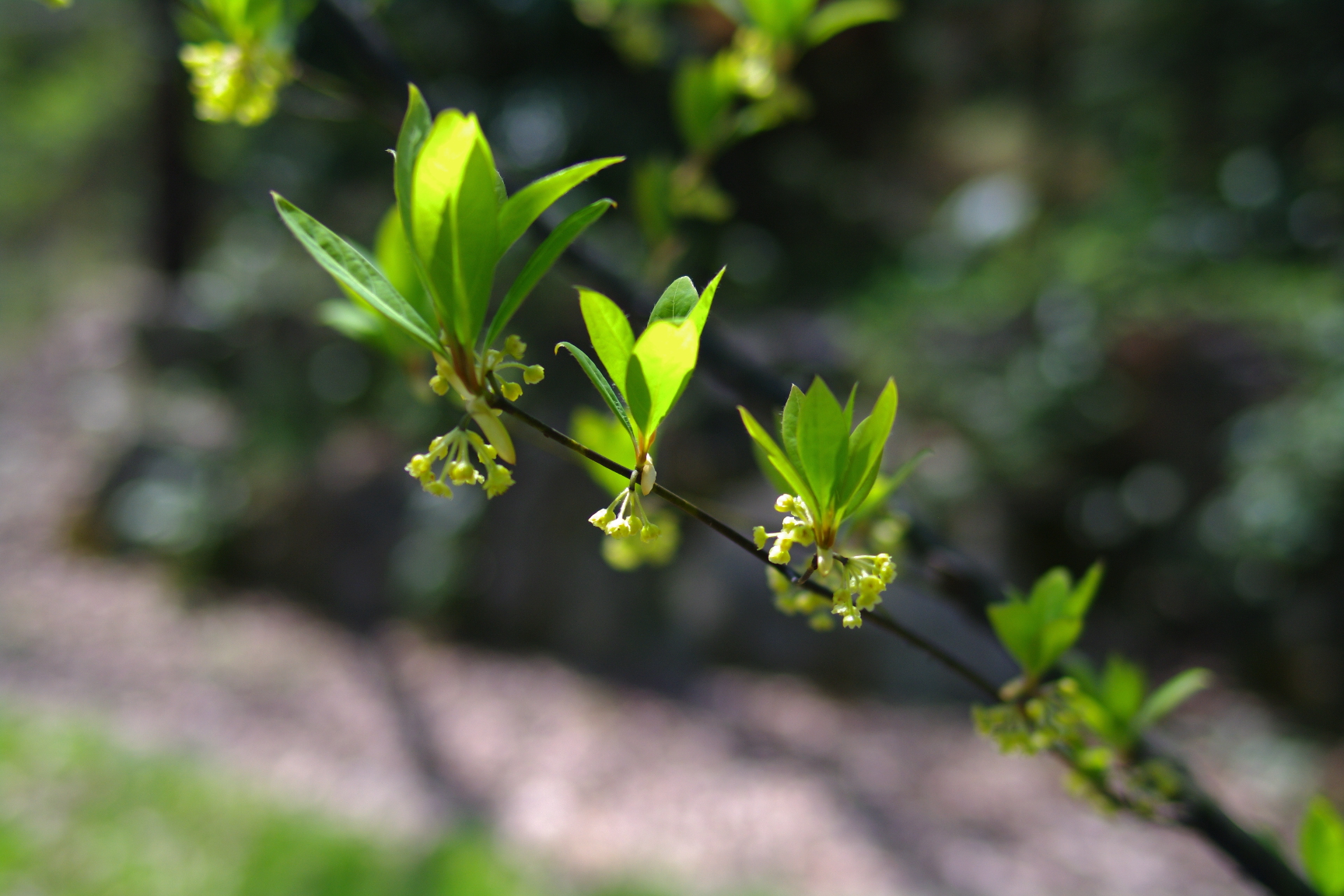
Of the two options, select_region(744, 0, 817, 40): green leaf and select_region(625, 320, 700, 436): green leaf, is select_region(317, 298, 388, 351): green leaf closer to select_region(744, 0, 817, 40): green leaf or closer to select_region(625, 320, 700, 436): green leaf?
select_region(625, 320, 700, 436): green leaf

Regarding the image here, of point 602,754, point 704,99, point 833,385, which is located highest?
point 704,99

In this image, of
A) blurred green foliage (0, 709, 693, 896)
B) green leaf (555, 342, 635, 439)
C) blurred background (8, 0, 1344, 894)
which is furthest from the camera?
blurred background (8, 0, 1344, 894)

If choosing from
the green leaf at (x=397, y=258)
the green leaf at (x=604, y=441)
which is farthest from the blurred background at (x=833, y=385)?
the green leaf at (x=604, y=441)

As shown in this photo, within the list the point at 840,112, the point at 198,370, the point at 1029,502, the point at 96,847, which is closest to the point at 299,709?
the point at 96,847

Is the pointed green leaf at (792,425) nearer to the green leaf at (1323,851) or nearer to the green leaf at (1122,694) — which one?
the green leaf at (1122,694)

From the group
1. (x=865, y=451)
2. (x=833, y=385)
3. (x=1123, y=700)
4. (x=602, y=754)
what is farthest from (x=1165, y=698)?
(x=833, y=385)

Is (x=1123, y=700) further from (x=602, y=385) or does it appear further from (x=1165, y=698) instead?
(x=602, y=385)

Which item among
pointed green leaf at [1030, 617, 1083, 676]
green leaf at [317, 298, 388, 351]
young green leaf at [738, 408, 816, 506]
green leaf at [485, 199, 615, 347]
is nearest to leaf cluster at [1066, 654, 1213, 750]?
pointed green leaf at [1030, 617, 1083, 676]
